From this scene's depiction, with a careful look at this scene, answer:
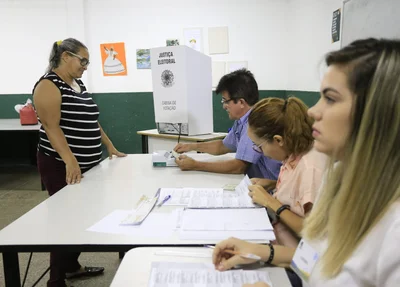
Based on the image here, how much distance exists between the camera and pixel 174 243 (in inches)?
36.8

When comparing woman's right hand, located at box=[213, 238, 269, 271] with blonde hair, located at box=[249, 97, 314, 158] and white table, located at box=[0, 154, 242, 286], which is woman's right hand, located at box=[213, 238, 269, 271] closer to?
white table, located at box=[0, 154, 242, 286]

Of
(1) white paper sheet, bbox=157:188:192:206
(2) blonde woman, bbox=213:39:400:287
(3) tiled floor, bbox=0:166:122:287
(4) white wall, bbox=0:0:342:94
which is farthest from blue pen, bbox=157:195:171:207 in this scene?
(4) white wall, bbox=0:0:342:94

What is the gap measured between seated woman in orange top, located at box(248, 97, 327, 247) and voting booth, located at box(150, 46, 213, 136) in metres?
1.22

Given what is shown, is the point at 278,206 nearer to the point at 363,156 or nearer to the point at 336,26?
the point at 363,156

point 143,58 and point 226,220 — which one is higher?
point 143,58

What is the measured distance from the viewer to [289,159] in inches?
47.0

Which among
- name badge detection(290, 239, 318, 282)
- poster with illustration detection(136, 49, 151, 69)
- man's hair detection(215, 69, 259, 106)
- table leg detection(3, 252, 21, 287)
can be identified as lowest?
table leg detection(3, 252, 21, 287)

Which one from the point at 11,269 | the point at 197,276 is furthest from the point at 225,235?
the point at 11,269

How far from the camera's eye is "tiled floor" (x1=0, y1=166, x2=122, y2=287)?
1974mm

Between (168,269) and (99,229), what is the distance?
35 centimetres

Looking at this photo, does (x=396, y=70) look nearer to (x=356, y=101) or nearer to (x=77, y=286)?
(x=356, y=101)

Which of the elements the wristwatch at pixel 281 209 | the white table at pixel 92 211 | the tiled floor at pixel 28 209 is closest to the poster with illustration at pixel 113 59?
the tiled floor at pixel 28 209

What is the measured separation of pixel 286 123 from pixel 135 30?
11.6ft

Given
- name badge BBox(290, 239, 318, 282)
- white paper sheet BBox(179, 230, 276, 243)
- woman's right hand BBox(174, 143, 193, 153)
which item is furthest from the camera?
woman's right hand BBox(174, 143, 193, 153)
